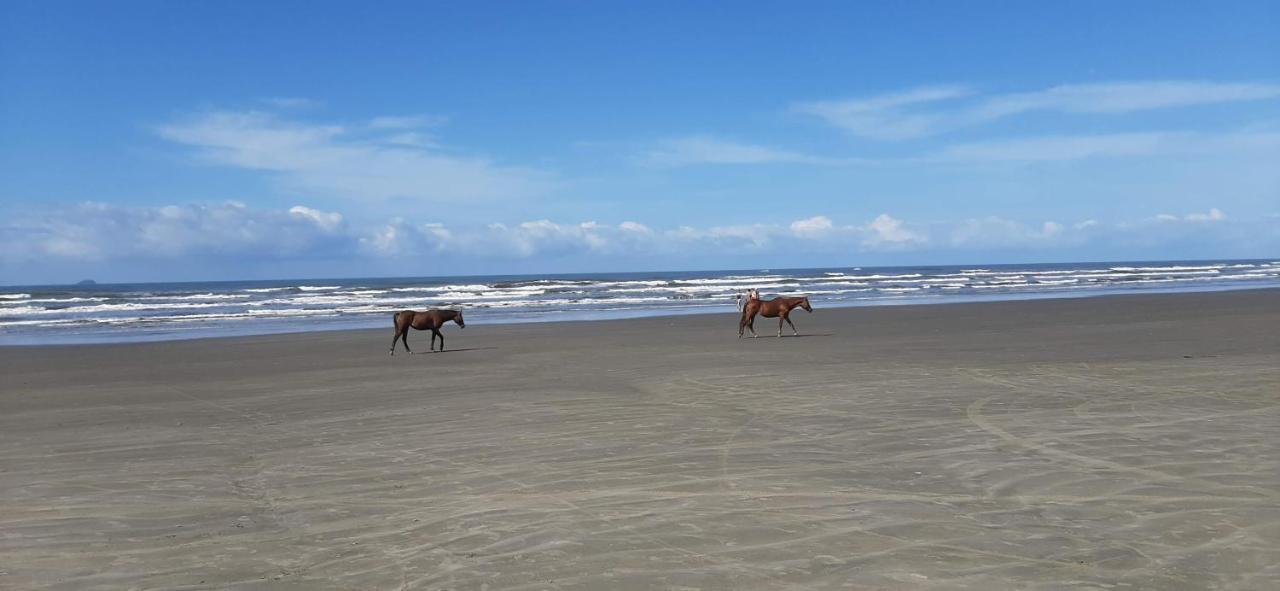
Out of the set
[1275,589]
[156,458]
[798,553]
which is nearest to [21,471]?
[156,458]

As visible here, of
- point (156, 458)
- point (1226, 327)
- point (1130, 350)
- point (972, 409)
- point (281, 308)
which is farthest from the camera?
point (281, 308)

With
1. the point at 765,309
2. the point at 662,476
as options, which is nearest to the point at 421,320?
the point at 765,309

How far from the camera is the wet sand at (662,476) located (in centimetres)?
509

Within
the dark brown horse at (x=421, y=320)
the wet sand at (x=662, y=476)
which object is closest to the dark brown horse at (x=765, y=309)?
the wet sand at (x=662, y=476)

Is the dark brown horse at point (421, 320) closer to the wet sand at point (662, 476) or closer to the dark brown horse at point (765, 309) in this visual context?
the wet sand at point (662, 476)

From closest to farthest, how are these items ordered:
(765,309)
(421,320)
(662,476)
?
(662,476) → (421,320) → (765,309)

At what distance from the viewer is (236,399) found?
13.1 metres

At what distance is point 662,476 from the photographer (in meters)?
7.32

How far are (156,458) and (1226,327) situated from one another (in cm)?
2278

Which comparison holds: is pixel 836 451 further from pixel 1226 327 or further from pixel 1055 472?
pixel 1226 327

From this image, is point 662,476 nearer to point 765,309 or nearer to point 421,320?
point 421,320

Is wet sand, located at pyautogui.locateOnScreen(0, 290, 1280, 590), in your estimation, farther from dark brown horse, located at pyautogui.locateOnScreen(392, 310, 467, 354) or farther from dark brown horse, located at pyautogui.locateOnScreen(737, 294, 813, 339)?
dark brown horse, located at pyautogui.locateOnScreen(737, 294, 813, 339)

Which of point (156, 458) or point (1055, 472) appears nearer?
point (1055, 472)

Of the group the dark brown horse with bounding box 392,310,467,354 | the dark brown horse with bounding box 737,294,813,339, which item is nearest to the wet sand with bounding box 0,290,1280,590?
the dark brown horse with bounding box 392,310,467,354
